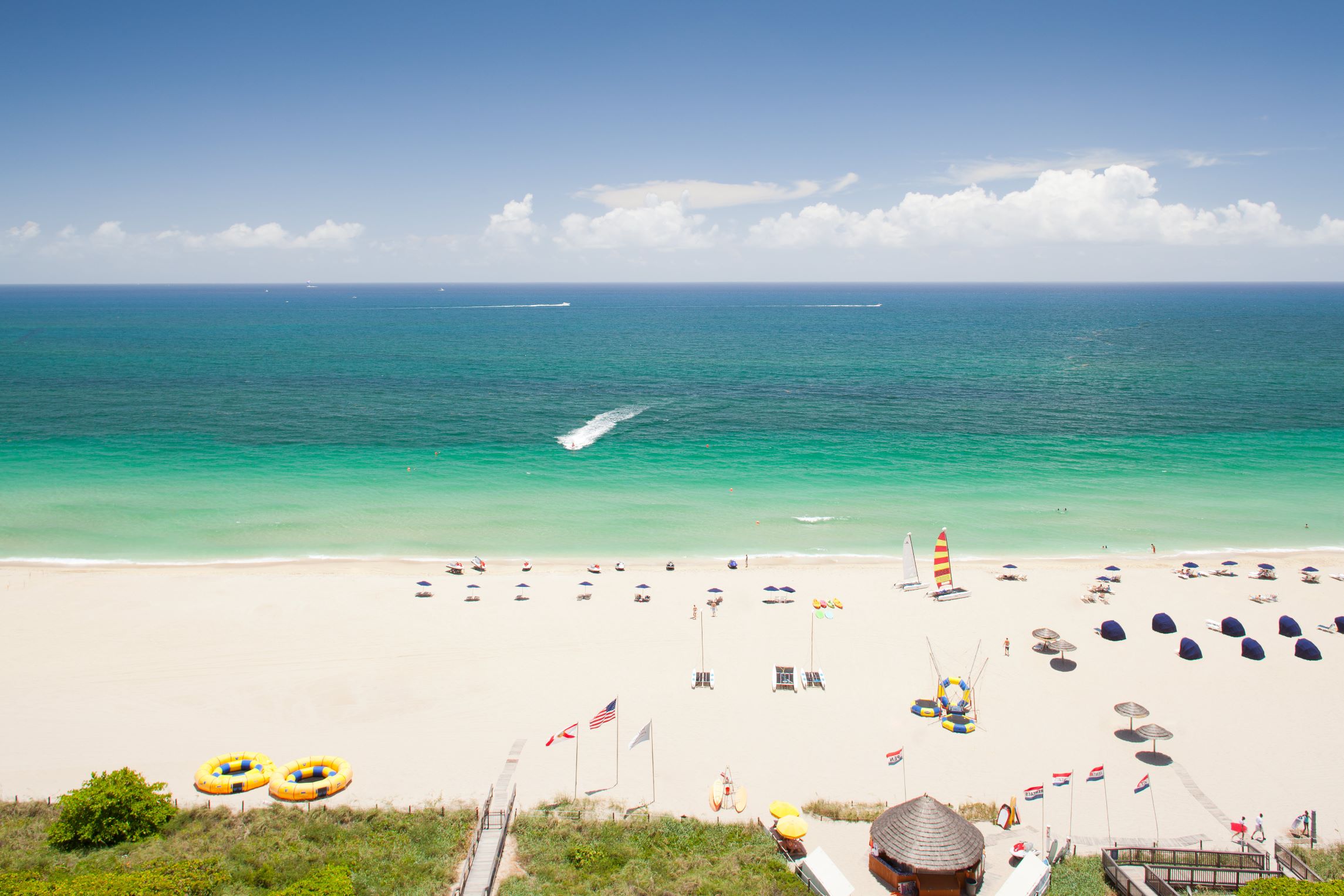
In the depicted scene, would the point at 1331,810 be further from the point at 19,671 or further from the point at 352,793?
the point at 19,671

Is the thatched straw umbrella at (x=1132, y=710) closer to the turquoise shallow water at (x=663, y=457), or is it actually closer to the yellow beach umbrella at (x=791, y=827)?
the yellow beach umbrella at (x=791, y=827)

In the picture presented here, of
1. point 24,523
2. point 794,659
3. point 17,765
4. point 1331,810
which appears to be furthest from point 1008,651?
point 24,523

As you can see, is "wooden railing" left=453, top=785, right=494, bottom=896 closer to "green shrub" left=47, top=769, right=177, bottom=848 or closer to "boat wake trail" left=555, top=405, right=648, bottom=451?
"green shrub" left=47, top=769, right=177, bottom=848

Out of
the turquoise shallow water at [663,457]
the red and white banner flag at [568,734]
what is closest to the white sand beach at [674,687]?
the red and white banner flag at [568,734]

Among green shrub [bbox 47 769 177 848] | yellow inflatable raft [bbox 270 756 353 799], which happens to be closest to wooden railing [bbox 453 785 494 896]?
yellow inflatable raft [bbox 270 756 353 799]

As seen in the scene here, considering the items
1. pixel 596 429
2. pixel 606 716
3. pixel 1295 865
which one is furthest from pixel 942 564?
pixel 596 429
